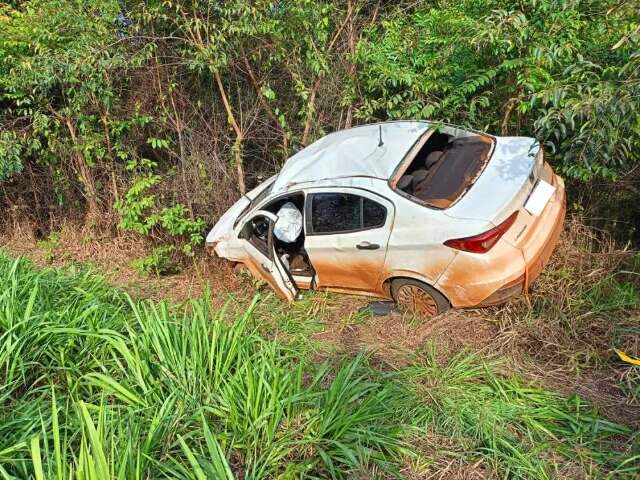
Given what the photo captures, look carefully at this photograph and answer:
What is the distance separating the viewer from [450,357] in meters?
3.66

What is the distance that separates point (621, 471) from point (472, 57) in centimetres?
422

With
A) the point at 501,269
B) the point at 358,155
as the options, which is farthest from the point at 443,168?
the point at 501,269

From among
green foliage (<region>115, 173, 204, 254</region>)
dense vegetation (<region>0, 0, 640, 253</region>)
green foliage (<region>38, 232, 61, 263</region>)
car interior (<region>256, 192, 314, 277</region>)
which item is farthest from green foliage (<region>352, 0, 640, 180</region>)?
green foliage (<region>38, 232, 61, 263</region>)

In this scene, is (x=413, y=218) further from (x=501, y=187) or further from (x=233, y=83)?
(x=233, y=83)

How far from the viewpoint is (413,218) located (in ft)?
12.7

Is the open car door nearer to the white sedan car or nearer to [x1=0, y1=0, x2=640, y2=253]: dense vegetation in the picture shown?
the white sedan car

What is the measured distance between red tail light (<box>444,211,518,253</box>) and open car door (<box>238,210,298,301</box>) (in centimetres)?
193

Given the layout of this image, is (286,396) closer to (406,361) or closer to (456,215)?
(406,361)

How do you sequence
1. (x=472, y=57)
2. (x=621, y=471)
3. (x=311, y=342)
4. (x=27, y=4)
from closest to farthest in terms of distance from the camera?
(x=621, y=471), (x=311, y=342), (x=472, y=57), (x=27, y=4)

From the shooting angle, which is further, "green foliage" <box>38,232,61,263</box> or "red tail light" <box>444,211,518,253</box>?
"green foliage" <box>38,232,61,263</box>

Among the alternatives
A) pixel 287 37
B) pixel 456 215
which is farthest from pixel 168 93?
pixel 456 215

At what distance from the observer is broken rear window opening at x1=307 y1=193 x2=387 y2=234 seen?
13.5 feet

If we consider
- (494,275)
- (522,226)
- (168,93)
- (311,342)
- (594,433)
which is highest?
(168,93)

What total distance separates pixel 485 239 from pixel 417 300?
93 centimetres
